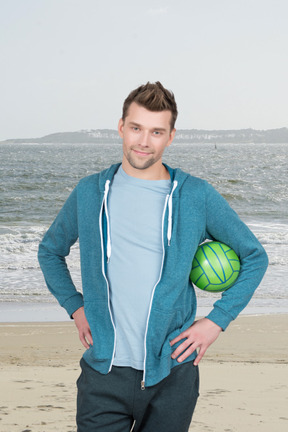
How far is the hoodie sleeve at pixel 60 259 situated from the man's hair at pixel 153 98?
0.54m

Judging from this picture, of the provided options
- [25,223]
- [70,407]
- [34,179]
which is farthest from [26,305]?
[34,179]

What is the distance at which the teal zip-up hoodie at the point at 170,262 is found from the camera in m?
2.24

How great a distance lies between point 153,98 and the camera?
7.45ft

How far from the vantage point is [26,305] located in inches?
366

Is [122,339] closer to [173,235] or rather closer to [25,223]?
[173,235]

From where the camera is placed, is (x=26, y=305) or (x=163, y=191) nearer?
(x=163, y=191)

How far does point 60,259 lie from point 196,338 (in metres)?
0.67

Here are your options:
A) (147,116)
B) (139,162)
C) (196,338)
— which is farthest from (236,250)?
(147,116)

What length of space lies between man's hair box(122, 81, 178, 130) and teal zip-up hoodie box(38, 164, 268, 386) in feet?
0.89

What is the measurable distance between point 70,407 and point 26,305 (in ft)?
15.7

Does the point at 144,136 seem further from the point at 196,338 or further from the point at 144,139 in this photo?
the point at 196,338

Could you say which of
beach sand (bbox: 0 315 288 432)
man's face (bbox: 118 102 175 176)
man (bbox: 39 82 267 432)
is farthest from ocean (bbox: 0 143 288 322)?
man's face (bbox: 118 102 175 176)

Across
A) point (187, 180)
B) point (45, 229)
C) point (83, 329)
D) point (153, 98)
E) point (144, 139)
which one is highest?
point (153, 98)

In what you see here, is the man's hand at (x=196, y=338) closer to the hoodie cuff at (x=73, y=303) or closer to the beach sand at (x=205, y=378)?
the hoodie cuff at (x=73, y=303)
